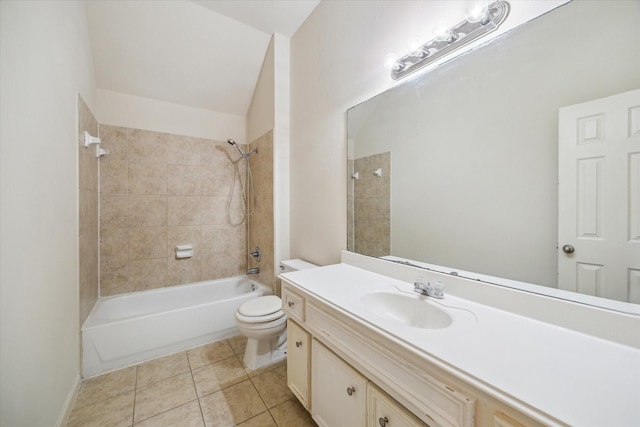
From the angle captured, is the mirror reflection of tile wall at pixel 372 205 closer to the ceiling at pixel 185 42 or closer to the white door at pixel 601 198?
the white door at pixel 601 198

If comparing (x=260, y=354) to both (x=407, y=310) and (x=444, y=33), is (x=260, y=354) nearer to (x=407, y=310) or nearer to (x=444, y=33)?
(x=407, y=310)

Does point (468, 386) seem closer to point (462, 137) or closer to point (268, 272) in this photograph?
point (462, 137)

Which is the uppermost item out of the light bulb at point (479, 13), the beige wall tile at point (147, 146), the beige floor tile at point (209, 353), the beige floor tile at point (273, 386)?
the light bulb at point (479, 13)

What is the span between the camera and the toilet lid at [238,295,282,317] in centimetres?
169

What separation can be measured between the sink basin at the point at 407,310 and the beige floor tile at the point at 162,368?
1.57 meters

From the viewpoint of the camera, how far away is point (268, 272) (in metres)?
2.41

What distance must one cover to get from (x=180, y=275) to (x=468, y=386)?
9.05 ft

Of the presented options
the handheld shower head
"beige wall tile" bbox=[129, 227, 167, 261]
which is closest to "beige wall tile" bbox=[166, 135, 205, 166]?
the handheld shower head

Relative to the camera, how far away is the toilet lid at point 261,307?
5.53 feet

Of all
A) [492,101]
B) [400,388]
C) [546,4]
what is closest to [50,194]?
[400,388]

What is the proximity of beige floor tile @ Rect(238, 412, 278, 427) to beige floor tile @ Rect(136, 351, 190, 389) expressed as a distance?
0.73m

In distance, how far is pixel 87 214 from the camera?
1.82m

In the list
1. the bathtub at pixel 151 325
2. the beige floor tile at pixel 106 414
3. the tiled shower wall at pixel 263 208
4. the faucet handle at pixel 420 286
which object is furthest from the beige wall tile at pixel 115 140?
the faucet handle at pixel 420 286

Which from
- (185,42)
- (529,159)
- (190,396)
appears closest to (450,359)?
(529,159)
